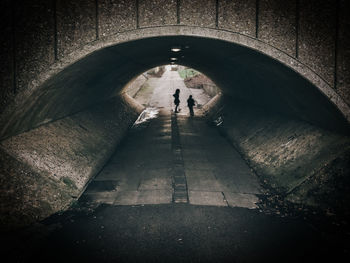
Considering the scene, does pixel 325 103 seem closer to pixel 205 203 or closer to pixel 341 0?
pixel 341 0

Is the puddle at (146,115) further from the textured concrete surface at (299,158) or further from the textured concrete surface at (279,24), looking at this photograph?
the textured concrete surface at (279,24)

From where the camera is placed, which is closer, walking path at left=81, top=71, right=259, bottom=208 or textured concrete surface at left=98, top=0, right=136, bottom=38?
textured concrete surface at left=98, top=0, right=136, bottom=38

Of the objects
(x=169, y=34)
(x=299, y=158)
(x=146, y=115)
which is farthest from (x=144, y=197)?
(x=146, y=115)

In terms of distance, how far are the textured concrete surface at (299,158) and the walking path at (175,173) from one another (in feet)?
2.51

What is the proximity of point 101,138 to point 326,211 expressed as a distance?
949 cm

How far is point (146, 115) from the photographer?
66.2 ft

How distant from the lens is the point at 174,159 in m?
10.3

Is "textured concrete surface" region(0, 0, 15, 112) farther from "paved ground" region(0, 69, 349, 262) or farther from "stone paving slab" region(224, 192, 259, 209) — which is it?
"stone paving slab" region(224, 192, 259, 209)

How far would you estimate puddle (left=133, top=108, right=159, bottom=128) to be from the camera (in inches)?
691

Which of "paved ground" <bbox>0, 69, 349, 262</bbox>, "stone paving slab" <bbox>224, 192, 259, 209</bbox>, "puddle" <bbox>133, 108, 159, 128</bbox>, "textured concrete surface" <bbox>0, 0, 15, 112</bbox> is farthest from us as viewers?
"puddle" <bbox>133, 108, 159, 128</bbox>

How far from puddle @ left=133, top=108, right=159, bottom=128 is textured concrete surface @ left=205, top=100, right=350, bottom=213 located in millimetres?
7827

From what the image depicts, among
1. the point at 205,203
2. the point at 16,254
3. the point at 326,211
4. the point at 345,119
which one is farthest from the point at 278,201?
the point at 16,254

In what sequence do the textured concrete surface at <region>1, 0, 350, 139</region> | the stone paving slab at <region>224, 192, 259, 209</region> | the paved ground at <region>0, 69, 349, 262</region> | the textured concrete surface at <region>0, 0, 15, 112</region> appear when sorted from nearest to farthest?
the paved ground at <region>0, 69, 349, 262</region> < the textured concrete surface at <region>0, 0, 15, 112</region> < the textured concrete surface at <region>1, 0, 350, 139</region> < the stone paving slab at <region>224, 192, 259, 209</region>

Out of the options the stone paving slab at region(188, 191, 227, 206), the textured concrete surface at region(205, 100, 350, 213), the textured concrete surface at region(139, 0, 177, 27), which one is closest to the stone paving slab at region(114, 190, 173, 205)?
the stone paving slab at region(188, 191, 227, 206)
